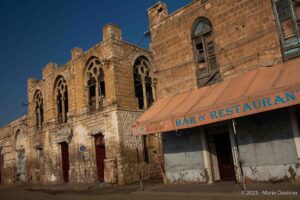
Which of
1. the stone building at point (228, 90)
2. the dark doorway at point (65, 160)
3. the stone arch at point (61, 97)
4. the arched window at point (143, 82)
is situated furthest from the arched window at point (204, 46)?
the dark doorway at point (65, 160)

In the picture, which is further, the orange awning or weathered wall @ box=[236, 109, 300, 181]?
weathered wall @ box=[236, 109, 300, 181]

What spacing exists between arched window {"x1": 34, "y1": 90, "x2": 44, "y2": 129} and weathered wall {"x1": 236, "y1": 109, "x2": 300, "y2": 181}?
20.5 metres

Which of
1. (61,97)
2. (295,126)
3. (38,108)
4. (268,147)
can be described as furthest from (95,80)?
(295,126)

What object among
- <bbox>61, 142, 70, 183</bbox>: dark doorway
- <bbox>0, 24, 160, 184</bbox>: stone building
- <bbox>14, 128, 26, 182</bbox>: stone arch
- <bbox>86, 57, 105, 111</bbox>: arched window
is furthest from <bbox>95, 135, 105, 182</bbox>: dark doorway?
<bbox>14, 128, 26, 182</bbox>: stone arch

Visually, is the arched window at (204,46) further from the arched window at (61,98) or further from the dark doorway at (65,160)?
the dark doorway at (65,160)

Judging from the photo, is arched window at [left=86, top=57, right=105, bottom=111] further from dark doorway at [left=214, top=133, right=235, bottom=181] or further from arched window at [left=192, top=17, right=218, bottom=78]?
dark doorway at [left=214, top=133, right=235, bottom=181]

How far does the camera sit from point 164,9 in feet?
46.5

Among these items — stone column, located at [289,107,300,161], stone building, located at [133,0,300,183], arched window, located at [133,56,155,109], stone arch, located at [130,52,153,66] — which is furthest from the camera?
arched window, located at [133,56,155,109]

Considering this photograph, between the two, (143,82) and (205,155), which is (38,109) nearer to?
(143,82)

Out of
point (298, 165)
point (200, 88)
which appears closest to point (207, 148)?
point (200, 88)

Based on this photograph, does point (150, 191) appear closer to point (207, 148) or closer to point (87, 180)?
point (207, 148)

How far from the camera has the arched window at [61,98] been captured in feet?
74.0

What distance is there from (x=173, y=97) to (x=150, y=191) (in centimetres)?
431

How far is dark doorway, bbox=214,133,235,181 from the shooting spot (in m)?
11.5
